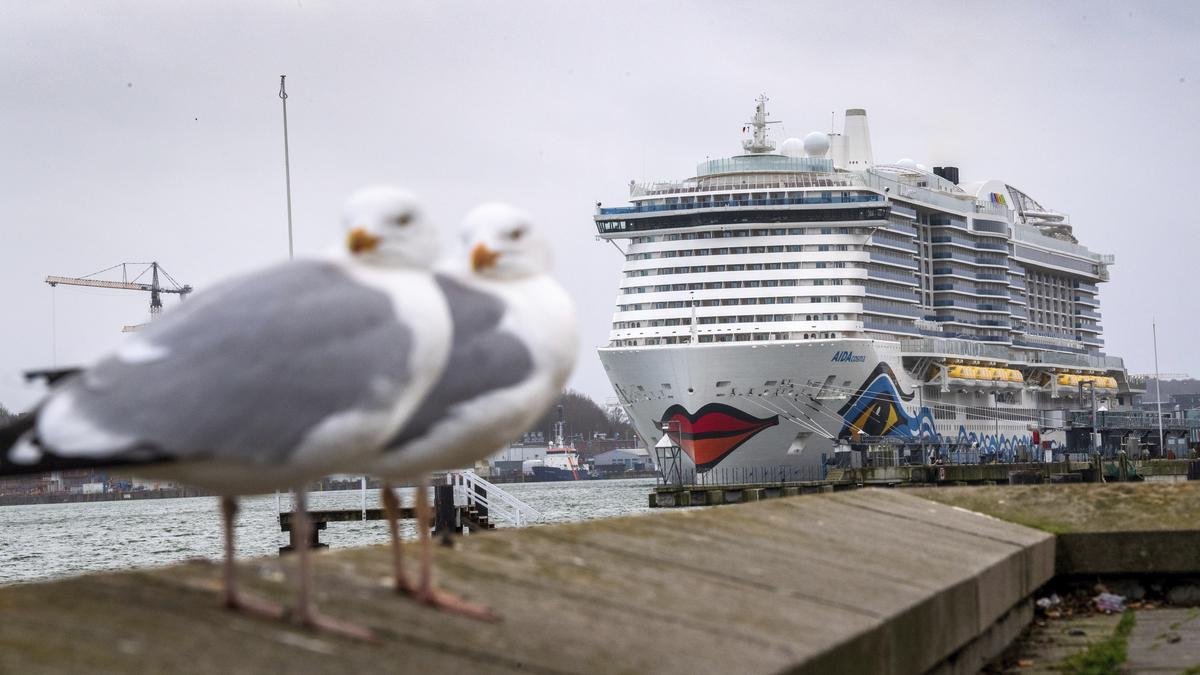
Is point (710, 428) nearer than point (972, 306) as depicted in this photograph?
Yes

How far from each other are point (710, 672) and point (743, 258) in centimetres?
5743

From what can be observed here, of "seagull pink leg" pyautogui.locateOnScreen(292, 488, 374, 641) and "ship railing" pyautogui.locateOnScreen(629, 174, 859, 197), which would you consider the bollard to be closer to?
"seagull pink leg" pyautogui.locateOnScreen(292, 488, 374, 641)

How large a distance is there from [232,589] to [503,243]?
1021mm

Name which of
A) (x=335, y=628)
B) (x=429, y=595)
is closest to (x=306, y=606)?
(x=335, y=628)

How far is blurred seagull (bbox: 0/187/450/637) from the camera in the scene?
3.07m

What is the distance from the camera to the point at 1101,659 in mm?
5695

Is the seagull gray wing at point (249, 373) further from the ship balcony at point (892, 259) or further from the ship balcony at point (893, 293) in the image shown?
the ship balcony at point (892, 259)

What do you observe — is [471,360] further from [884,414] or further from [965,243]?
[965,243]

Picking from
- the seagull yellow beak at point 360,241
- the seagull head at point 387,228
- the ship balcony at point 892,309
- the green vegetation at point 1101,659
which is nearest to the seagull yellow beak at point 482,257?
the seagull head at point 387,228

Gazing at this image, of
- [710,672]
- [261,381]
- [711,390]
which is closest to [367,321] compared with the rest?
[261,381]

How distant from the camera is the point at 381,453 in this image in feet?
11.3

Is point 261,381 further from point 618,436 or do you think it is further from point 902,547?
point 618,436

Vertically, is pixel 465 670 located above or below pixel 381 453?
below

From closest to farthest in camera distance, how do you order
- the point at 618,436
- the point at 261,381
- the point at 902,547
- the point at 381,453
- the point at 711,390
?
1. the point at 261,381
2. the point at 381,453
3. the point at 902,547
4. the point at 711,390
5. the point at 618,436
